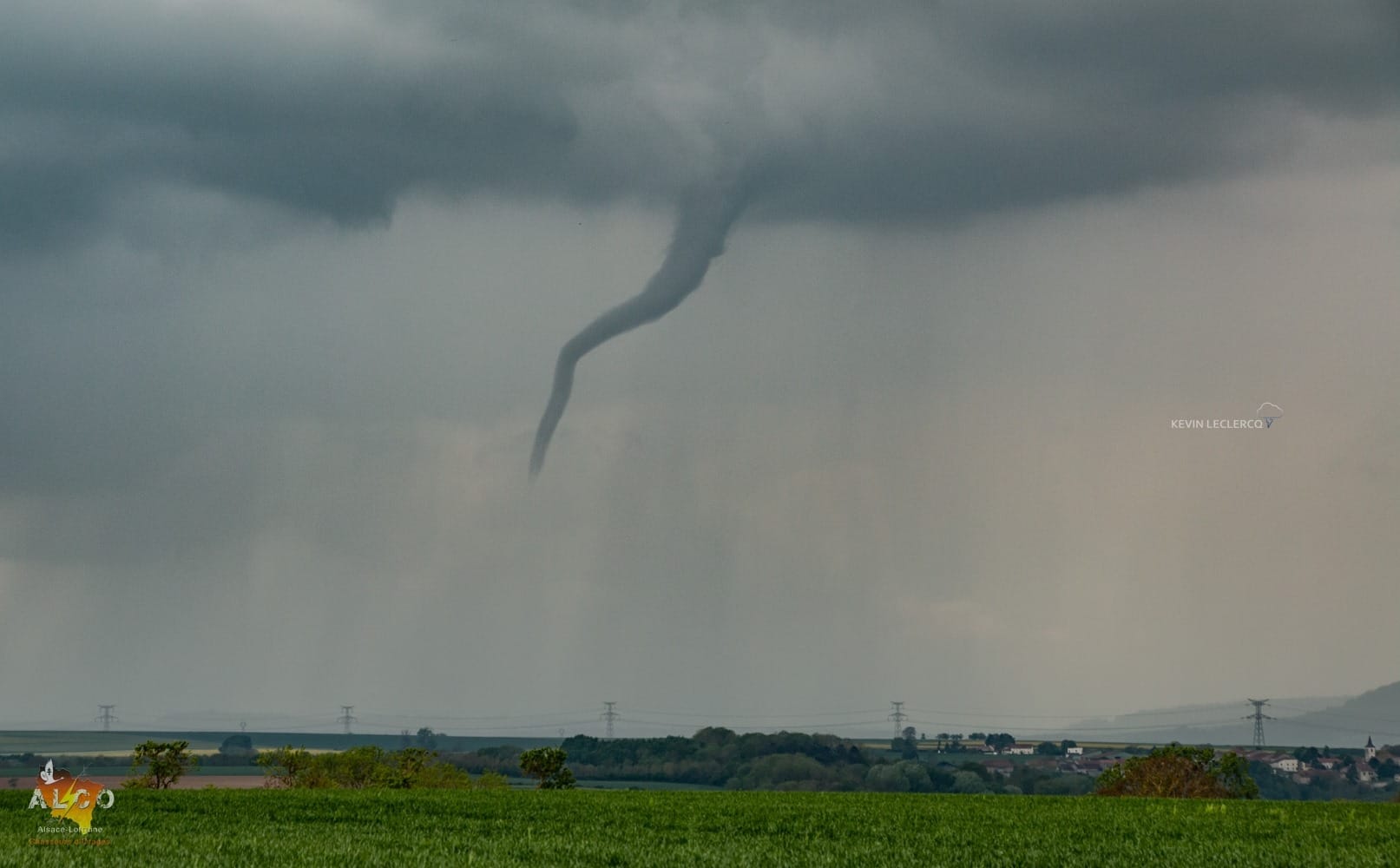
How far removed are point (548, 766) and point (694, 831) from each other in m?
59.5

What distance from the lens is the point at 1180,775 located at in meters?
74.9

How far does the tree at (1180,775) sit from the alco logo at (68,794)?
62.1 meters

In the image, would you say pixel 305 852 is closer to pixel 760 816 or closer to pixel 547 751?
pixel 760 816

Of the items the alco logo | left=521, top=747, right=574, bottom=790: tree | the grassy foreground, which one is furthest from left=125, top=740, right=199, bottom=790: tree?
the alco logo

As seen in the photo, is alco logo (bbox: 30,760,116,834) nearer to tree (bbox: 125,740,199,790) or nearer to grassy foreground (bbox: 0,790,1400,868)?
grassy foreground (bbox: 0,790,1400,868)

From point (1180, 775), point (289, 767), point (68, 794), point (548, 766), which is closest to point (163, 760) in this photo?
point (289, 767)

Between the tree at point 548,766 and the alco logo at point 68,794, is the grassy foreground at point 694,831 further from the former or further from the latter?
the tree at point 548,766

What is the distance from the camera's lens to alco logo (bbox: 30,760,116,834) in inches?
877

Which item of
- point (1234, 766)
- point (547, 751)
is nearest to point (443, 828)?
point (547, 751)

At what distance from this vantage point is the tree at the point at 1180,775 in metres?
72.6

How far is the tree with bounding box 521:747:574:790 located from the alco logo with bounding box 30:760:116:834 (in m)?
57.3

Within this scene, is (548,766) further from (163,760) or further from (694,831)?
(694,831)

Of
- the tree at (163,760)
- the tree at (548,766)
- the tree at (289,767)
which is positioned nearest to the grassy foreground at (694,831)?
the tree at (163,760)

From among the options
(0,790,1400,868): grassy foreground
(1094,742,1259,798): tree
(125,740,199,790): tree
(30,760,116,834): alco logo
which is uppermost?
(30,760,116,834): alco logo
